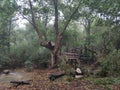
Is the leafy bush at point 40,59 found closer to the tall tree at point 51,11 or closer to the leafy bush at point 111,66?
the tall tree at point 51,11

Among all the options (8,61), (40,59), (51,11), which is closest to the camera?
(51,11)

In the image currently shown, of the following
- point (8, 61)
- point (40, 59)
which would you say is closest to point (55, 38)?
point (40, 59)

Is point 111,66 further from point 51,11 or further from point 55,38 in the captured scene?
point 51,11

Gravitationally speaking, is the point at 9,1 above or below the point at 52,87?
above

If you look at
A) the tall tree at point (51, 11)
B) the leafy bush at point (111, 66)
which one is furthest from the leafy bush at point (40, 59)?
the leafy bush at point (111, 66)

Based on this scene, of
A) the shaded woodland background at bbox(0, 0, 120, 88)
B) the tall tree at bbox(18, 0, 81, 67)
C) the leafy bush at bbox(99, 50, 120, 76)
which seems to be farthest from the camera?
the tall tree at bbox(18, 0, 81, 67)

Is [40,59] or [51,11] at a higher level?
[51,11]

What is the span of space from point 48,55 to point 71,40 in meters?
4.70

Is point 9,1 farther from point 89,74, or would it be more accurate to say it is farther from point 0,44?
point 89,74

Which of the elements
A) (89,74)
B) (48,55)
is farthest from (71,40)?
(89,74)

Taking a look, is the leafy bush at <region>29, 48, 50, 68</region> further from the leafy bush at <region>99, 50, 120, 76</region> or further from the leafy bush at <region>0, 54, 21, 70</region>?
the leafy bush at <region>99, 50, 120, 76</region>

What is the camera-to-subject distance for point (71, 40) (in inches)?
811

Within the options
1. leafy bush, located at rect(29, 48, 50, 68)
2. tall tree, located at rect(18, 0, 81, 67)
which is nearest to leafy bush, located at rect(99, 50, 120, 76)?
tall tree, located at rect(18, 0, 81, 67)

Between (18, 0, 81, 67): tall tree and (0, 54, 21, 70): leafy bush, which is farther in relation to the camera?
(0, 54, 21, 70): leafy bush
